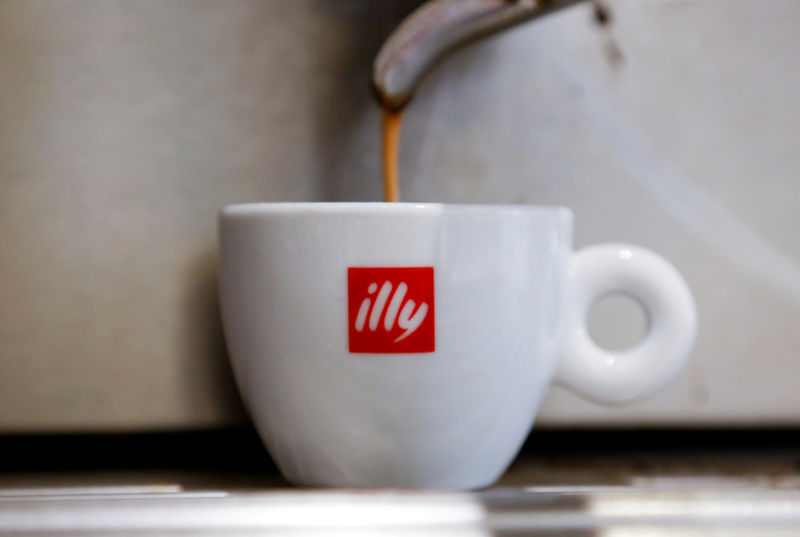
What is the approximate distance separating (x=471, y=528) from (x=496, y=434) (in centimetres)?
4

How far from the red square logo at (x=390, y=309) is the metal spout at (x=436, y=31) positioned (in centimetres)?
8

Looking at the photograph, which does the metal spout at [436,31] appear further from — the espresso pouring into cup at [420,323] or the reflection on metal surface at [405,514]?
the reflection on metal surface at [405,514]

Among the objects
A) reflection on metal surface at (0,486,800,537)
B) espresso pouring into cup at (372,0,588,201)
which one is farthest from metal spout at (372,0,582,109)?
reflection on metal surface at (0,486,800,537)

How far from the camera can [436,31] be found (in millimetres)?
248

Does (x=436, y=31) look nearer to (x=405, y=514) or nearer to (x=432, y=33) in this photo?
(x=432, y=33)

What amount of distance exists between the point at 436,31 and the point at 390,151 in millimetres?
44

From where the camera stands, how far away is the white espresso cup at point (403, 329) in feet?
0.72

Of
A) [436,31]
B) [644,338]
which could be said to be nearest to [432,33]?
[436,31]

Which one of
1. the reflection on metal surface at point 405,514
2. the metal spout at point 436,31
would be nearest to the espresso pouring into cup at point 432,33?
the metal spout at point 436,31

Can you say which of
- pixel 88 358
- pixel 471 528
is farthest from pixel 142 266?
pixel 471 528

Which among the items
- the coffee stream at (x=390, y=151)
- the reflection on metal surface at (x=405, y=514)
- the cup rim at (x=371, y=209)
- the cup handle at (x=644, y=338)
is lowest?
the reflection on metal surface at (x=405, y=514)

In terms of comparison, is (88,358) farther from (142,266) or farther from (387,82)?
(387,82)

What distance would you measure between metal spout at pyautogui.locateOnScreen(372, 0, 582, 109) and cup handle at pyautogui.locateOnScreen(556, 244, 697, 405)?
77 mm

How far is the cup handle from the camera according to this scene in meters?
0.24
